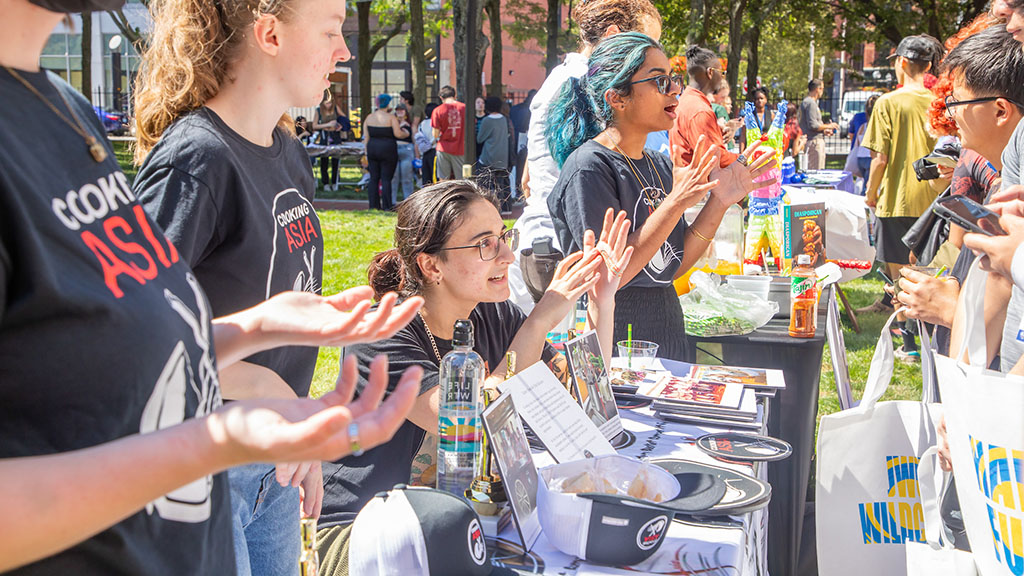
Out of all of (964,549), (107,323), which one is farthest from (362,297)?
(964,549)

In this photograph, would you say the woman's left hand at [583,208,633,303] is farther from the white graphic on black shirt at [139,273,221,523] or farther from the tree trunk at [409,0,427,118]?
the tree trunk at [409,0,427,118]

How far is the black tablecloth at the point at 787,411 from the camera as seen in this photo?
3254mm

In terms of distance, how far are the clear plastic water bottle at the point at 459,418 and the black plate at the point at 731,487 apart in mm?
468

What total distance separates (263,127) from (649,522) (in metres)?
1.10

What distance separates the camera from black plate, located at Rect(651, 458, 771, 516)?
180cm

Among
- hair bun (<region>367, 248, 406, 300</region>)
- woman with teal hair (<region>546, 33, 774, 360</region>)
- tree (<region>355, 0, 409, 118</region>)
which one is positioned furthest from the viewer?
tree (<region>355, 0, 409, 118</region>)

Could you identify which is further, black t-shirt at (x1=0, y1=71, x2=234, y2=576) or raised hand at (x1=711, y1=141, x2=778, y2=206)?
raised hand at (x1=711, y1=141, x2=778, y2=206)

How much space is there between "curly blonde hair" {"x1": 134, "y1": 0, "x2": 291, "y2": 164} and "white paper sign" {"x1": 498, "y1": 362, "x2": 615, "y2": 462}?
864 millimetres

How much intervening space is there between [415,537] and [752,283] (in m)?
3.24

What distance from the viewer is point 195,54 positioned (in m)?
1.70

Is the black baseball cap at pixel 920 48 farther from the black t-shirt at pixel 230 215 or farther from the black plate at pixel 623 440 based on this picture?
the black t-shirt at pixel 230 215

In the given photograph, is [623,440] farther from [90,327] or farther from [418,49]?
[418,49]

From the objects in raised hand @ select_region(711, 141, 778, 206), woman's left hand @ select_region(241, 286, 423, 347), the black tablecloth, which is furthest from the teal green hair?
woman's left hand @ select_region(241, 286, 423, 347)

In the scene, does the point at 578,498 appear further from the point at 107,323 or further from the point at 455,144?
the point at 455,144
